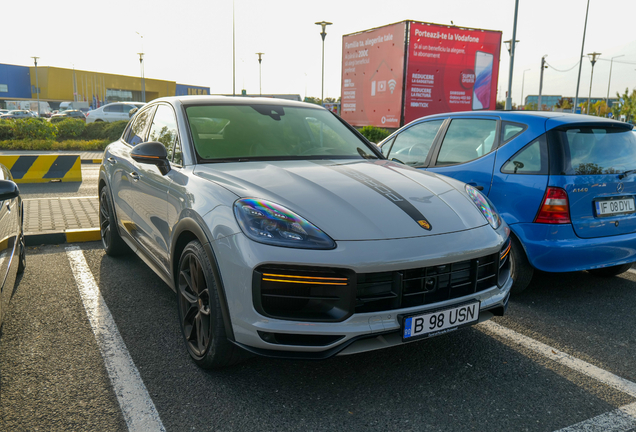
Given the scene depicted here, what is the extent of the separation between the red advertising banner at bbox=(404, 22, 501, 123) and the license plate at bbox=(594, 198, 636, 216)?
1130 cm

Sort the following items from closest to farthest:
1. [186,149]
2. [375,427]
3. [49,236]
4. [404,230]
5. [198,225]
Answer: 1. [375,427]
2. [404,230]
3. [198,225]
4. [186,149]
5. [49,236]

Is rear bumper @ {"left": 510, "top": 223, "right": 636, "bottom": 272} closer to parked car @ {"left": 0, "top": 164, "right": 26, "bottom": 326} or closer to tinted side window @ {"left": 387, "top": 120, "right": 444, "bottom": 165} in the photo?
tinted side window @ {"left": 387, "top": 120, "right": 444, "bottom": 165}

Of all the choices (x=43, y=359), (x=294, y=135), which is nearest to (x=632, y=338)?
(x=294, y=135)

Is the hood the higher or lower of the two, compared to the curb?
higher

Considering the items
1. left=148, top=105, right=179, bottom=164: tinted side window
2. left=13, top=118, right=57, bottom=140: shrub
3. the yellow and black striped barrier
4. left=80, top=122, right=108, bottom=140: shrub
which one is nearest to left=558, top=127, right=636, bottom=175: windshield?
left=148, top=105, right=179, bottom=164: tinted side window

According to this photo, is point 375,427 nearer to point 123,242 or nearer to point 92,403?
point 92,403

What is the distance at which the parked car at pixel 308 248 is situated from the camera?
2299 mm

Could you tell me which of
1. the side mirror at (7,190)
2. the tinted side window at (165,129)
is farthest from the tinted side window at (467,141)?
the side mirror at (7,190)

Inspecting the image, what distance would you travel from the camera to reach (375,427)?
2.29m

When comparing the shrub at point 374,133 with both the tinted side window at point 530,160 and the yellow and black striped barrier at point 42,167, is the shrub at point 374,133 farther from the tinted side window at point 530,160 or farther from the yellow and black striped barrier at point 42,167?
the tinted side window at point 530,160

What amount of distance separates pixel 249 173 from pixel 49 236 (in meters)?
3.66

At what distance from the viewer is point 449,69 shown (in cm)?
1532

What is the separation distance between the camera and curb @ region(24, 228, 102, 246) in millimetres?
5457

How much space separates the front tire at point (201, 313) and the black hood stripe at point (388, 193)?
3.28 feet
